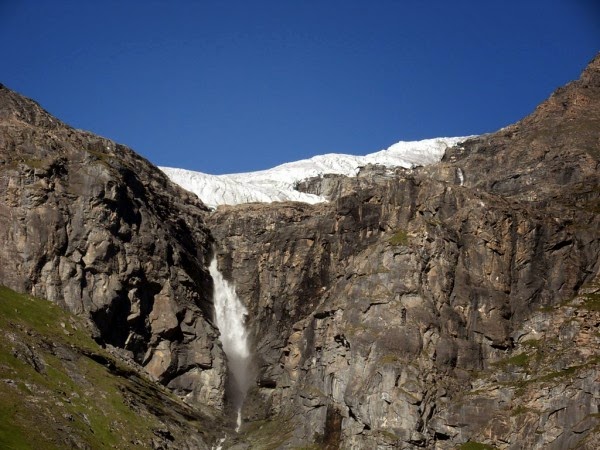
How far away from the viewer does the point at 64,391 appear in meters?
172

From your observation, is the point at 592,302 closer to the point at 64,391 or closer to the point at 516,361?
the point at 516,361

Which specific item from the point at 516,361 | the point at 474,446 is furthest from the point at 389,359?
the point at 516,361

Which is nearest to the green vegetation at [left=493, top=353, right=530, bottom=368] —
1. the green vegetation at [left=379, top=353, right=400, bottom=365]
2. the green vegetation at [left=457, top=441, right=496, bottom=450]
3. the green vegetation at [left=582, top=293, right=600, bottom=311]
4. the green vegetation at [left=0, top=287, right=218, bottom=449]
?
the green vegetation at [left=582, top=293, right=600, bottom=311]

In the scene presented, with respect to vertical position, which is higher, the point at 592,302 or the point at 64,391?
the point at 592,302

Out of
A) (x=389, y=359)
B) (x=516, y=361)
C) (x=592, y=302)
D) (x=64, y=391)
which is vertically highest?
(x=592, y=302)

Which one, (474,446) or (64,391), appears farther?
(474,446)

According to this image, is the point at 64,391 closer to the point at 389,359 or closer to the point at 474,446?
the point at 389,359

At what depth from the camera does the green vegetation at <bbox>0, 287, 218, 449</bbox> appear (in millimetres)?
154375

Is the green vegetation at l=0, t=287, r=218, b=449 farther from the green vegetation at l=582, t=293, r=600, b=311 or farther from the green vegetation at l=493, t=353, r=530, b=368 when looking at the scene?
the green vegetation at l=582, t=293, r=600, b=311

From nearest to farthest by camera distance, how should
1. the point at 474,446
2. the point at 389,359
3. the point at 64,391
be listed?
the point at 64,391 < the point at 474,446 < the point at 389,359

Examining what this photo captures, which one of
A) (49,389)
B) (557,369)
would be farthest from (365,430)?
(49,389)

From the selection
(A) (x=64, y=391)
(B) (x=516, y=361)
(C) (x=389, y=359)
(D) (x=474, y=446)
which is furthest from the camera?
(B) (x=516, y=361)

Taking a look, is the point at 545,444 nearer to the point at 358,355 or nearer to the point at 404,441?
the point at 404,441

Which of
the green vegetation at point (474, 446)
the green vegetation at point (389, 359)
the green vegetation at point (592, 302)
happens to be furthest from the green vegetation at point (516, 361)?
the green vegetation at point (389, 359)
